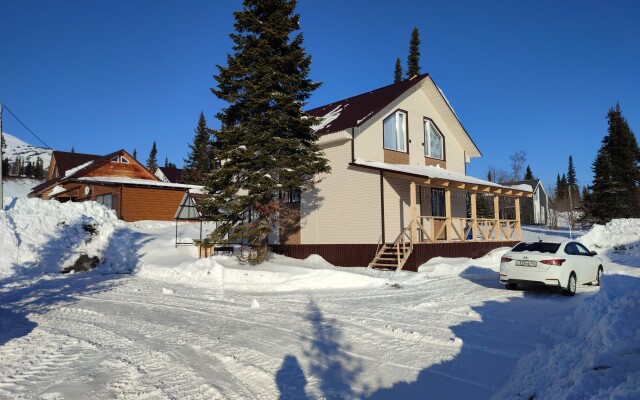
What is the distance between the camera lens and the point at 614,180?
136 ft

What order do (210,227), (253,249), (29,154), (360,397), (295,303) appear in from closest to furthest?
(360,397)
(295,303)
(253,249)
(210,227)
(29,154)

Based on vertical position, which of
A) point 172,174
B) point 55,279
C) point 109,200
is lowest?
point 55,279

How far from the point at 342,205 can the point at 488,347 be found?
42.6 feet

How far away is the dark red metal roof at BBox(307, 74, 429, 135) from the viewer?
19.4 m

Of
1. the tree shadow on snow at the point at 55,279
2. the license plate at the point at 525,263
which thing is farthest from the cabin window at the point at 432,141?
the tree shadow on snow at the point at 55,279

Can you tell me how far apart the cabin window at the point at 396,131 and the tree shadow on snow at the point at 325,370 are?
14.6m

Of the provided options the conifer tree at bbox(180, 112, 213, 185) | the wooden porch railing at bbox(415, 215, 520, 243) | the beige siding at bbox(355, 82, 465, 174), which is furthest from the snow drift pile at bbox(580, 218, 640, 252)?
the conifer tree at bbox(180, 112, 213, 185)

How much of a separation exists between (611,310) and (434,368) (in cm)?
221

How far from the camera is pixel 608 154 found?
44812 mm

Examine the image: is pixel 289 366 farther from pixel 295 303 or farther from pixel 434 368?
pixel 295 303

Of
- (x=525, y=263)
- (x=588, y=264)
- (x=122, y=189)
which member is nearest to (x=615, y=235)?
(x=588, y=264)

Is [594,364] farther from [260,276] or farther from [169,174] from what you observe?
[169,174]

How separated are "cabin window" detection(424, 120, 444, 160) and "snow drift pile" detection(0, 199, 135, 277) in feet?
51.1

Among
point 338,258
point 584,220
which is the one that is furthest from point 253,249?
point 584,220
